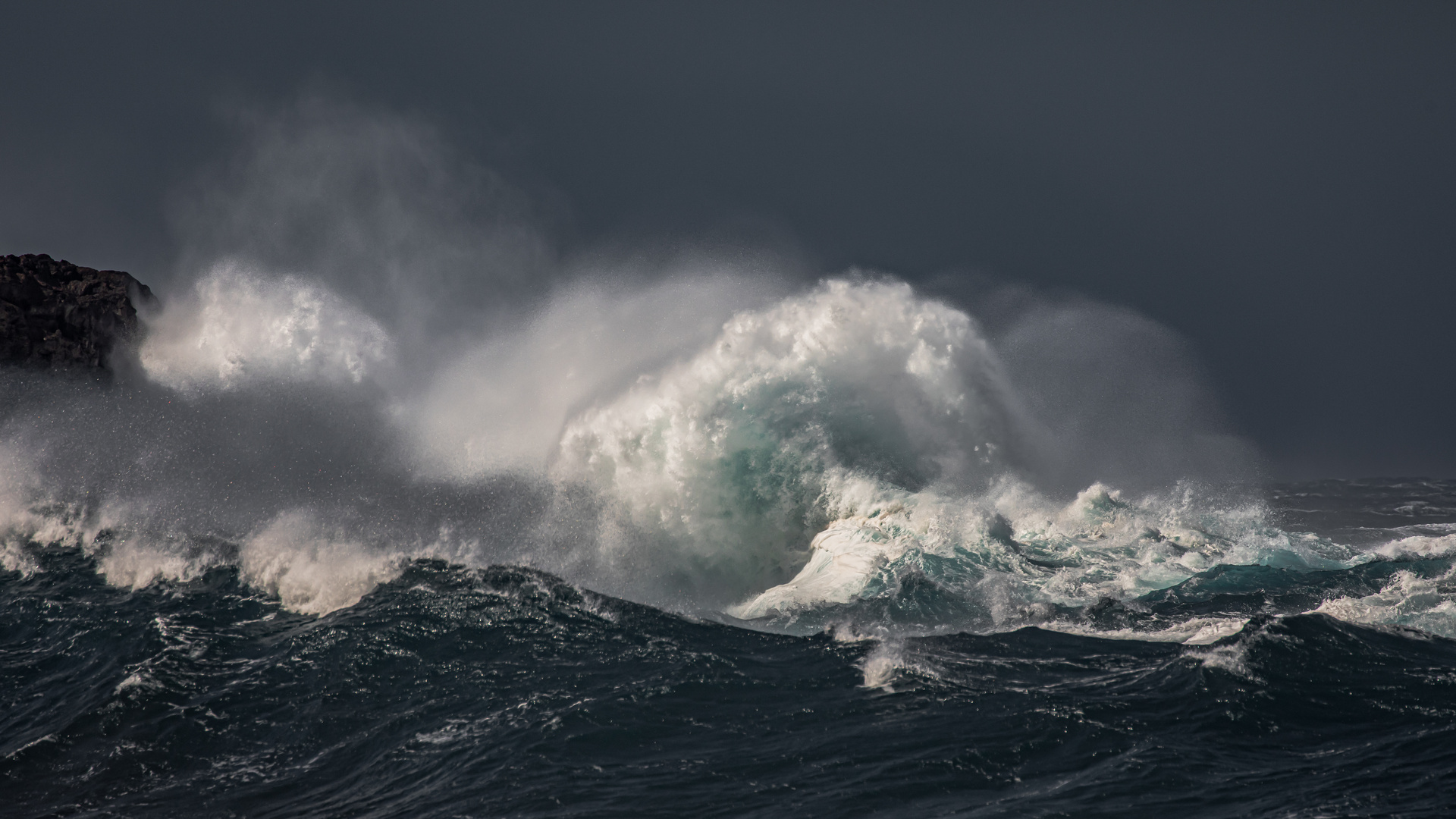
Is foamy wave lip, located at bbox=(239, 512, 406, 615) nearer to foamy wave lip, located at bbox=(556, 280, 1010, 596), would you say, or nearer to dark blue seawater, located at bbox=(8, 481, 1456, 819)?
dark blue seawater, located at bbox=(8, 481, 1456, 819)

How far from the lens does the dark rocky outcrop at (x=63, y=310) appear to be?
2439 centimetres

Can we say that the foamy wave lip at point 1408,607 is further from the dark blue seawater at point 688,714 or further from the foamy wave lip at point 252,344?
the foamy wave lip at point 252,344

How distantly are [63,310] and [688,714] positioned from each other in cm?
2916

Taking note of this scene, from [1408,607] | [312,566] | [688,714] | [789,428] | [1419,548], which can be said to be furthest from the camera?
[789,428]

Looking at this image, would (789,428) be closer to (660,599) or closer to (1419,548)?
(660,599)

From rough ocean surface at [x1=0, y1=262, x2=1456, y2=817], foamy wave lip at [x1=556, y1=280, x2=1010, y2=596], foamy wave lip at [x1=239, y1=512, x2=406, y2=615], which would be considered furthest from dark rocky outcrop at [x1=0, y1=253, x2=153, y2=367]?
foamy wave lip at [x1=556, y1=280, x2=1010, y2=596]

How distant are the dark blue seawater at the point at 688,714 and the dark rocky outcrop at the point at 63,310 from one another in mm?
15289

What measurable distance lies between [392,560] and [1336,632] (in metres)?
16.2

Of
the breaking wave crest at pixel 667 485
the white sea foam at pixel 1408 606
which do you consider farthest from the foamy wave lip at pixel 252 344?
the white sea foam at pixel 1408 606

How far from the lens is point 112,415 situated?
21.8 m

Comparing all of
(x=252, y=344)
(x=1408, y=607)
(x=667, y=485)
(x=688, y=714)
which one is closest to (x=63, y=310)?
(x=252, y=344)

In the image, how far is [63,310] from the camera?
25.8 m

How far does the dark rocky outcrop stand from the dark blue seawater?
15.3 m

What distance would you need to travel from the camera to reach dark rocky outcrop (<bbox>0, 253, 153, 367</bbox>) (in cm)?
2439
